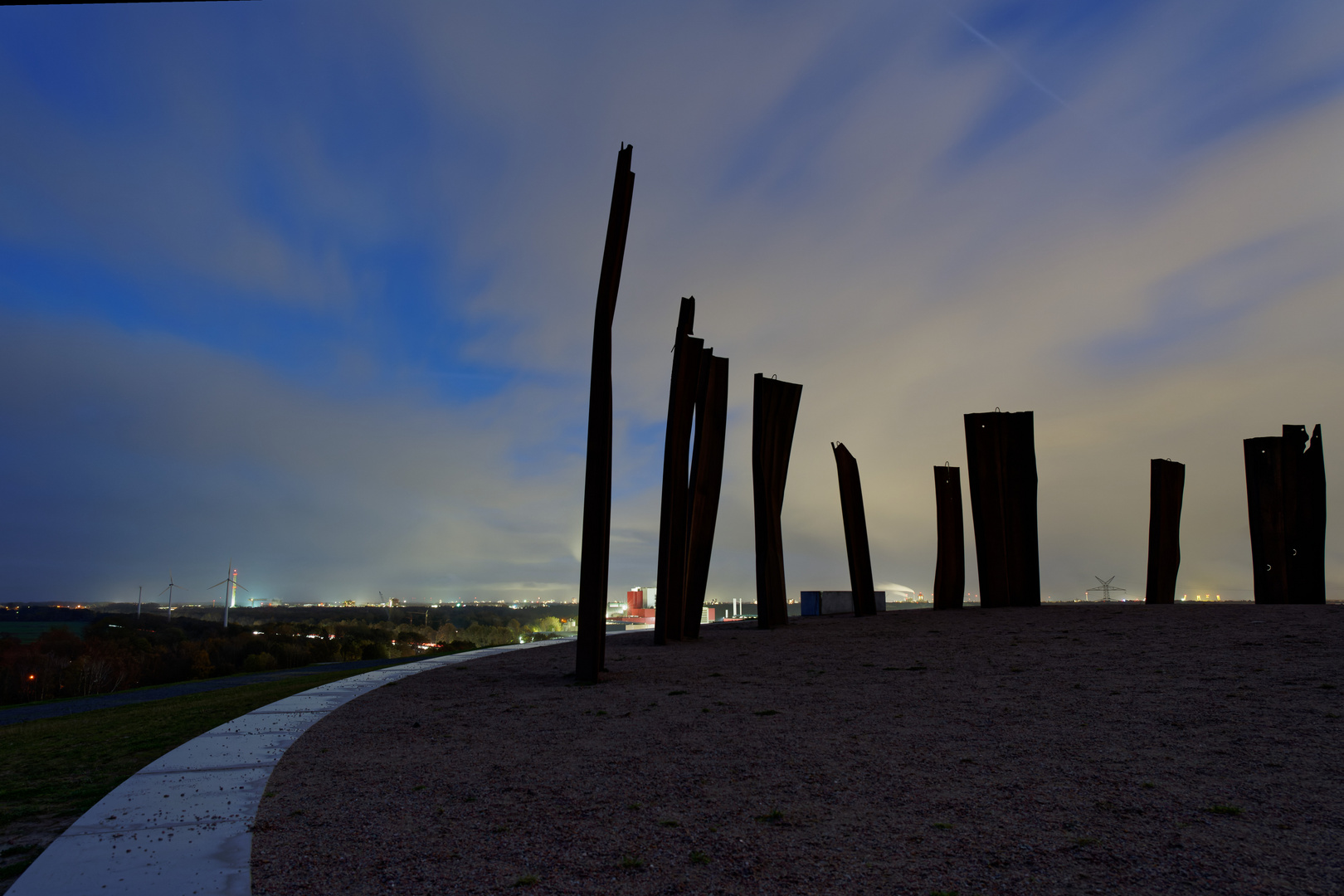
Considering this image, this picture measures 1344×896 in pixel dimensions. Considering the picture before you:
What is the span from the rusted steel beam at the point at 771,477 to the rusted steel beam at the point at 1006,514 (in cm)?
492

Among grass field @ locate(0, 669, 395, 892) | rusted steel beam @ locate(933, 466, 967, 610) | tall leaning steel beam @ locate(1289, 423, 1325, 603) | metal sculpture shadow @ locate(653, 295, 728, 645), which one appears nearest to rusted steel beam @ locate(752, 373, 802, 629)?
metal sculpture shadow @ locate(653, 295, 728, 645)

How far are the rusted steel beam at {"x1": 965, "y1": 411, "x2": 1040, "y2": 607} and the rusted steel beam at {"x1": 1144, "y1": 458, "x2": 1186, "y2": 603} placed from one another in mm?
3332

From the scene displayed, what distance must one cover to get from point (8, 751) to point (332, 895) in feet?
17.2

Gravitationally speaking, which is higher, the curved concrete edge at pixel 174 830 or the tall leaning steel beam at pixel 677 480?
the tall leaning steel beam at pixel 677 480

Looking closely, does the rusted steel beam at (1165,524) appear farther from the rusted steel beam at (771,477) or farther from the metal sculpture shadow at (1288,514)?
the rusted steel beam at (771,477)

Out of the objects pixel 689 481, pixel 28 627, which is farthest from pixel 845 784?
pixel 28 627

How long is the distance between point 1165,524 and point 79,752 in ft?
67.8

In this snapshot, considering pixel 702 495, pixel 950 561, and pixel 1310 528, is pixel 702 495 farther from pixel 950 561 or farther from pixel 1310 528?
pixel 1310 528

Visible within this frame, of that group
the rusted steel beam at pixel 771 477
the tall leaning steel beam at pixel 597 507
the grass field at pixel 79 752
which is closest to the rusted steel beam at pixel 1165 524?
the rusted steel beam at pixel 771 477

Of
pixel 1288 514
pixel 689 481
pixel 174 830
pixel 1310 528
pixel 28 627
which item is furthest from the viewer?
pixel 28 627

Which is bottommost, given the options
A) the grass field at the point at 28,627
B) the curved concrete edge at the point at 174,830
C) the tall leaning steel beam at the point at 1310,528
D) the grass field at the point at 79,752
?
the grass field at the point at 28,627

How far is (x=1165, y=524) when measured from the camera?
17.1m

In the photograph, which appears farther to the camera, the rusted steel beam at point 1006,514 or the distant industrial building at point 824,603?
the distant industrial building at point 824,603

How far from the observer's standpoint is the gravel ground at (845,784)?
120 inches
